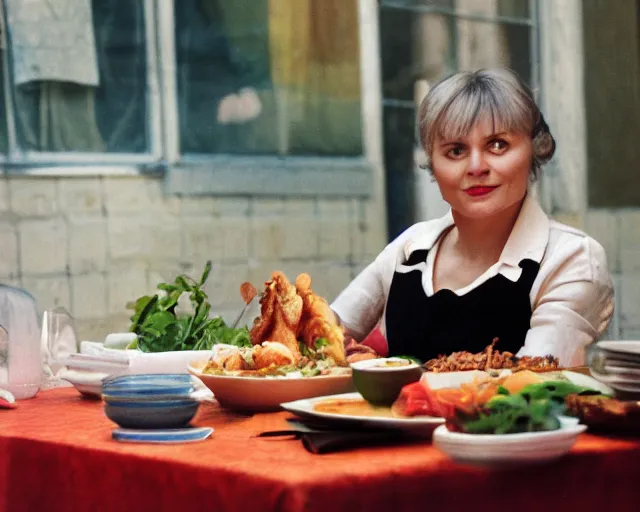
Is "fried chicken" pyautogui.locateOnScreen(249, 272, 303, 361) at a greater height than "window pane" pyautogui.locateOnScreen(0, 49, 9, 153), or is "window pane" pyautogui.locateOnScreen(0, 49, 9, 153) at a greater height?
"window pane" pyautogui.locateOnScreen(0, 49, 9, 153)

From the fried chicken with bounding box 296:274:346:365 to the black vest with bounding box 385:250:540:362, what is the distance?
51 centimetres

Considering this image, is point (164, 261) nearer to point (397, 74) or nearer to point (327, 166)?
point (327, 166)

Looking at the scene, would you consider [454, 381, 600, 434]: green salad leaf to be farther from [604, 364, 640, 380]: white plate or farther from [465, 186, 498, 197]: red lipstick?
[465, 186, 498, 197]: red lipstick

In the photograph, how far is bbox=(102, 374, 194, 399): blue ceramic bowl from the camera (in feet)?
5.72

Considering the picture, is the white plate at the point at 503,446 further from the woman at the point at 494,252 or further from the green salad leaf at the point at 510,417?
the woman at the point at 494,252

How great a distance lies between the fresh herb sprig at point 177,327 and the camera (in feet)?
7.83

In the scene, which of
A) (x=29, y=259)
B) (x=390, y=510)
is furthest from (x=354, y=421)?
(x=29, y=259)

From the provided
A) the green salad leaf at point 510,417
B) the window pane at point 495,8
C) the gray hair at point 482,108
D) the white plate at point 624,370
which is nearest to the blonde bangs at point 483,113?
the gray hair at point 482,108

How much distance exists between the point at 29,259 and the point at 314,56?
1.46 meters

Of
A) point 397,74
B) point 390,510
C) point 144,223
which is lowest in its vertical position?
point 390,510

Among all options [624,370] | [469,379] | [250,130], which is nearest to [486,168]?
[469,379]

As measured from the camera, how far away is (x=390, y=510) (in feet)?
4.76

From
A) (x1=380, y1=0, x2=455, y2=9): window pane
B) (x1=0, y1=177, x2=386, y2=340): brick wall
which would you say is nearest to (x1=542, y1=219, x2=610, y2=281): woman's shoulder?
(x1=0, y1=177, x2=386, y2=340): brick wall

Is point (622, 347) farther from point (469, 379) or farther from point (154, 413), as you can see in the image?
point (154, 413)
